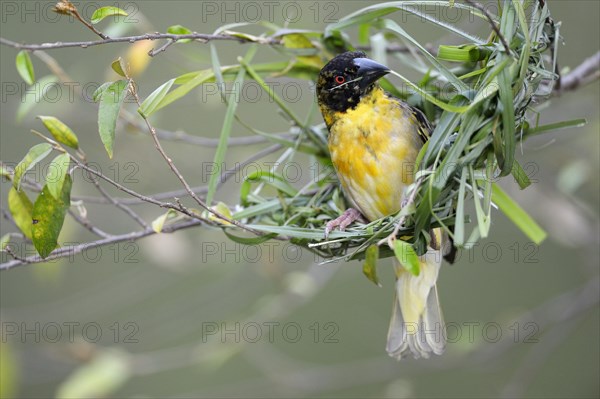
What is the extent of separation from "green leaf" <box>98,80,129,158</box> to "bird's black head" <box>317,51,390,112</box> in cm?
75

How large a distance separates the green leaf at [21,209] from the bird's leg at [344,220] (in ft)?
2.64

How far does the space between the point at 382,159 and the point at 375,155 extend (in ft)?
0.09

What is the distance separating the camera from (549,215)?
310 centimetres

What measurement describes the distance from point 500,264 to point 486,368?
1302 mm

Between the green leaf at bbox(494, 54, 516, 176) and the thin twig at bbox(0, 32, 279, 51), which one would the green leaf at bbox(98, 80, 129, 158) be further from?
the green leaf at bbox(494, 54, 516, 176)

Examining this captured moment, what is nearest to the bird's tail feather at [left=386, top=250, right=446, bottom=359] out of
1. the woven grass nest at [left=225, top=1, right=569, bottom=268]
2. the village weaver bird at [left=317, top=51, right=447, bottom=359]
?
the village weaver bird at [left=317, top=51, right=447, bottom=359]

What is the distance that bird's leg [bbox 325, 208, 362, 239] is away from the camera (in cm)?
208

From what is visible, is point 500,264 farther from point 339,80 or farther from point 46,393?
point 46,393

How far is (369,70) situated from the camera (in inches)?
86.4

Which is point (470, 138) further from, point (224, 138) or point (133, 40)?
point (133, 40)

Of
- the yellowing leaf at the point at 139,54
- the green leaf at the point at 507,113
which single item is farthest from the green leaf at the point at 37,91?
the green leaf at the point at 507,113

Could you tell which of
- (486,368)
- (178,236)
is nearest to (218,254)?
(178,236)

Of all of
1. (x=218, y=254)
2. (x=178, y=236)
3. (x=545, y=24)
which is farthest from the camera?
(x=218, y=254)

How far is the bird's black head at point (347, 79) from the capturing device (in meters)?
2.20
